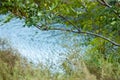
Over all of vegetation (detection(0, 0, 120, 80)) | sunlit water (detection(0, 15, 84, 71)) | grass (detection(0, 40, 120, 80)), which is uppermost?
vegetation (detection(0, 0, 120, 80))

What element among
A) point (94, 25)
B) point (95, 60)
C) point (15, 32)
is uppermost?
point (94, 25)

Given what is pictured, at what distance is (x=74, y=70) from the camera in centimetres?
414

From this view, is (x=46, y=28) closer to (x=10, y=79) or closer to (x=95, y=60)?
(x=10, y=79)

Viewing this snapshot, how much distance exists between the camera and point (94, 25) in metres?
3.28

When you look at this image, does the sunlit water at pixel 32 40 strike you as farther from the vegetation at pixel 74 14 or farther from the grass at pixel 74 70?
the vegetation at pixel 74 14

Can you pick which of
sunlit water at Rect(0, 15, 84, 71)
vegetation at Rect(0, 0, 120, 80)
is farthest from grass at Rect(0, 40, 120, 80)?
sunlit water at Rect(0, 15, 84, 71)

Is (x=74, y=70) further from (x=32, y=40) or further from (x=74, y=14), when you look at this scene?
(x=32, y=40)

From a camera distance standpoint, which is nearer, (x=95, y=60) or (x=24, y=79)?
(x=24, y=79)

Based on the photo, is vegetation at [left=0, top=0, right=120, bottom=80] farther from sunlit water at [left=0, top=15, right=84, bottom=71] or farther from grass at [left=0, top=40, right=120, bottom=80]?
sunlit water at [left=0, top=15, right=84, bottom=71]

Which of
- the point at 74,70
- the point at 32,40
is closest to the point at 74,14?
the point at 74,70

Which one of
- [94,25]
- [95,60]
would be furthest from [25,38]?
[94,25]

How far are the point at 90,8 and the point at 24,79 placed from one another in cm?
153

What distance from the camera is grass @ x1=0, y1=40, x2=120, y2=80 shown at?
392 centimetres

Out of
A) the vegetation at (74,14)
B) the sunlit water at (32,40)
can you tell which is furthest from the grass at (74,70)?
the sunlit water at (32,40)
